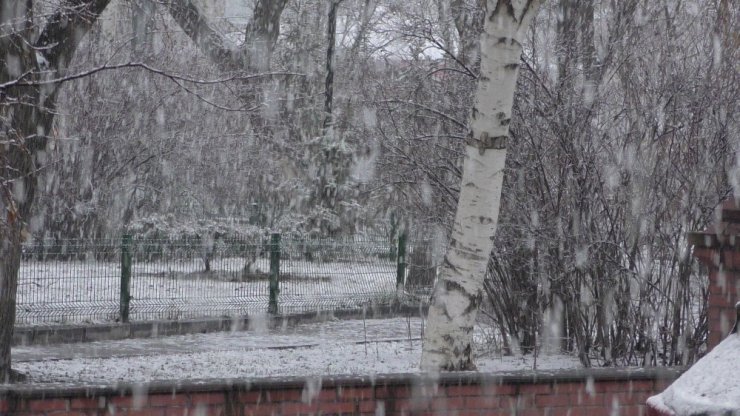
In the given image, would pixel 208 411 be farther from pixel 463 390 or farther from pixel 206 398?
pixel 463 390

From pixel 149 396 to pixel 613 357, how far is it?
6.13 m

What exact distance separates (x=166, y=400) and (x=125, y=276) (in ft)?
31.7

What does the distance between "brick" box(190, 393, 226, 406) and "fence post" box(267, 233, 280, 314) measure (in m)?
10.9

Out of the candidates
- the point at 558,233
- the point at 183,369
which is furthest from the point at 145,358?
the point at 558,233

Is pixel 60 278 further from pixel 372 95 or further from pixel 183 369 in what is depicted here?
pixel 372 95

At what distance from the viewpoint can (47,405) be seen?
554 cm

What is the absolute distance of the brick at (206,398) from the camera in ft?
18.8

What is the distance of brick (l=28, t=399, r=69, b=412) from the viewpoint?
18.1 feet

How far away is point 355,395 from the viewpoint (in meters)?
6.00

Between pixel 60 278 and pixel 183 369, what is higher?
pixel 60 278

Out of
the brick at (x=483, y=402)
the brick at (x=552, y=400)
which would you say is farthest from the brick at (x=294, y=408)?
the brick at (x=552, y=400)

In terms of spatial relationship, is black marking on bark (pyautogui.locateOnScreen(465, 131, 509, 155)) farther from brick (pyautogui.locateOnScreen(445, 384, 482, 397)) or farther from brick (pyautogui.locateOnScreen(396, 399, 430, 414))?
brick (pyautogui.locateOnScreen(396, 399, 430, 414))

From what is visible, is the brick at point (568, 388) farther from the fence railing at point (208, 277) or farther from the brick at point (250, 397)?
the fence railing at point (208, 277)

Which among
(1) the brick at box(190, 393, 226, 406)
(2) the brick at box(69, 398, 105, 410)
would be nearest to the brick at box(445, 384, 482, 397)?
(1) the brick at box(190, 393, 226, 406)
